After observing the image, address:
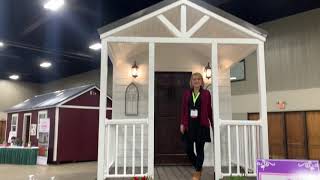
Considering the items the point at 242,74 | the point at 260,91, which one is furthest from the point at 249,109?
the point at 260,91

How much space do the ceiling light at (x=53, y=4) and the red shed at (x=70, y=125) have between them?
349 centimetres

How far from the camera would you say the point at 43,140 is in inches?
405

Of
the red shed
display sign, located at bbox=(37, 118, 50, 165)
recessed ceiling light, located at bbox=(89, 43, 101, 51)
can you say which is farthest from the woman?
recessed ceiling light, located at bbox=(89, 43, 101, 51)

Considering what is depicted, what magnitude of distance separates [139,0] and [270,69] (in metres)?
4.96

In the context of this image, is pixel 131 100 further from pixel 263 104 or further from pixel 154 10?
pixel 263 104

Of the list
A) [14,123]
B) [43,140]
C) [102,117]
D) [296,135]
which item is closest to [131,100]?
[102,117]

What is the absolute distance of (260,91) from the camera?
4336 millimetres

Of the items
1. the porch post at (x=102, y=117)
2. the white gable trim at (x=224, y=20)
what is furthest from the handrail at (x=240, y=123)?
the porch post at (x=102, y=117)

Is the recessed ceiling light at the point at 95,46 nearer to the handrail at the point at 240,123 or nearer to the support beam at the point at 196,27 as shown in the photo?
the support beam at the point at 196,27

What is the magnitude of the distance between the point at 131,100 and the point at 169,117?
31.6 inches

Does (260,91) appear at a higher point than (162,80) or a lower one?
lower

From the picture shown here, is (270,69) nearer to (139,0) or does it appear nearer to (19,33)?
(139,0)

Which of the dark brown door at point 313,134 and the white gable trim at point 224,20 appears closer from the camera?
the white gable trim at point 224,20

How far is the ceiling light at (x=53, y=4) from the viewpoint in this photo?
7.34 metres
